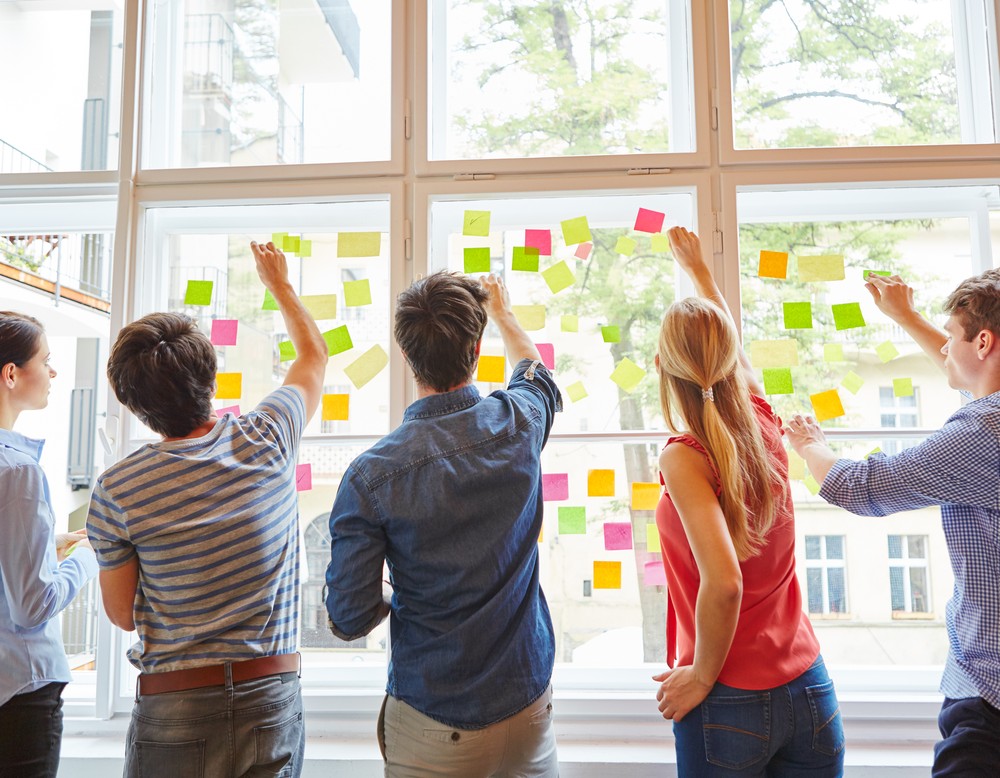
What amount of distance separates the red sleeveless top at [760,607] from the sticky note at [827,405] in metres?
0.60

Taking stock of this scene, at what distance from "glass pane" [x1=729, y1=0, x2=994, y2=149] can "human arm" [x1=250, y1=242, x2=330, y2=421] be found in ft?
4.19

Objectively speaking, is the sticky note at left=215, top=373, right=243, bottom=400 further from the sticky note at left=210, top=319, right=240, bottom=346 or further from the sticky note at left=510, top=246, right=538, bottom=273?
the sticky note at left=510, top=246, right=538, bottom=273

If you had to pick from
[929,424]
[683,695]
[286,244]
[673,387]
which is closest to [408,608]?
[683,695]

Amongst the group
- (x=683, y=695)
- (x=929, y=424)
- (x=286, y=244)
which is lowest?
(x=683, y=695)

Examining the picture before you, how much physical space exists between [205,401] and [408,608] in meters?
0.54

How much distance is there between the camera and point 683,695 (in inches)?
50.4

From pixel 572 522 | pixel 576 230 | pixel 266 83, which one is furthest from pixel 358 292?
pixel 572 522

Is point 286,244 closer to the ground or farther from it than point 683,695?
farther from it

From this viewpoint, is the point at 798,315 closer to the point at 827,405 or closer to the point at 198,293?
the point at 827,405

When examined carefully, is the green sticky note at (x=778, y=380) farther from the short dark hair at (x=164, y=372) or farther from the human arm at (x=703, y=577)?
the short dark hair at (x=164, y=372)

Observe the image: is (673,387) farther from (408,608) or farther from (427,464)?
(408,608)

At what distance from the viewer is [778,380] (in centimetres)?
190

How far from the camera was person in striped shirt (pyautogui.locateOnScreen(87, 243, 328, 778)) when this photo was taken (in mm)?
1275

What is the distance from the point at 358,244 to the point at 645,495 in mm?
1011
